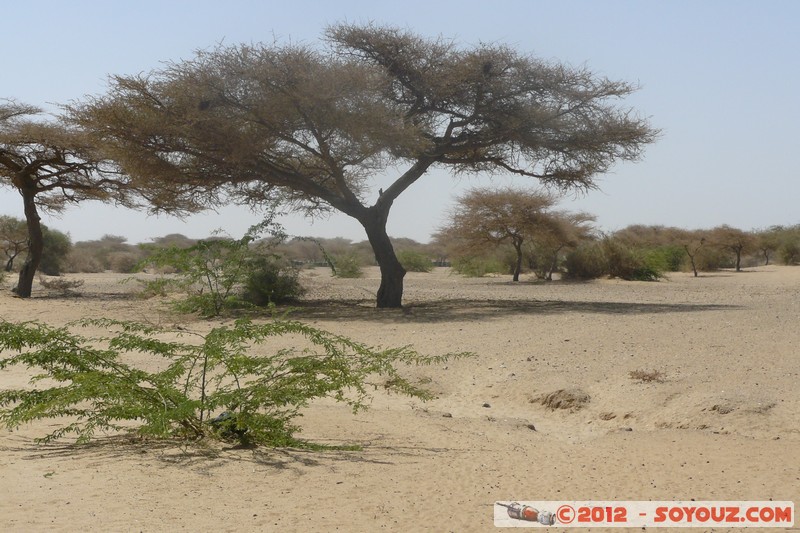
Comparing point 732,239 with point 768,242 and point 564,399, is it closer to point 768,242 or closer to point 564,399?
point 768,242

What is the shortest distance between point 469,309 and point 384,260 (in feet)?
7.66

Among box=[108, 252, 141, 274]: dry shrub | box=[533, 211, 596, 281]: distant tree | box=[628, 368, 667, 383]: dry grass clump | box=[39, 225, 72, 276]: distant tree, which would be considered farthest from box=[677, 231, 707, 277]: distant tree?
box=[628, 368, 667, 383]: dry grass clump

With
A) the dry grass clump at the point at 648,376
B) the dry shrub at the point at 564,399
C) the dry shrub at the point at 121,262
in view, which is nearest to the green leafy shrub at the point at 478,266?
the dry shrub at the point at 121,262

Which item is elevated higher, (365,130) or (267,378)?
(365,130)

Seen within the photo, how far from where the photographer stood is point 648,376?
35.2ft

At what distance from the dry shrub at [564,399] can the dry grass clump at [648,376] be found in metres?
0.70

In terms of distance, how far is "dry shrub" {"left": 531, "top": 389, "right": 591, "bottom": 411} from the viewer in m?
10.4

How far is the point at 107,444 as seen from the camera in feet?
25.2

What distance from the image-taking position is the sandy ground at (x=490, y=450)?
5688 millimetres

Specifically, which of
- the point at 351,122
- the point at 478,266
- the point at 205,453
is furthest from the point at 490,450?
the point at 478,266

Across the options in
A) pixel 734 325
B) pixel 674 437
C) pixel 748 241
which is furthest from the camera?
pixel 748 241

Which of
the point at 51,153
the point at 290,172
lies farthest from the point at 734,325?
the point at 51,153

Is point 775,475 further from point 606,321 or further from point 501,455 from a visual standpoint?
point 606,321

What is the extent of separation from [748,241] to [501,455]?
141ft
